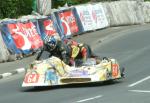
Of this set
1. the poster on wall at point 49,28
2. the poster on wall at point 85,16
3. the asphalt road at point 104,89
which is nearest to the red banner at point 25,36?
the poster on wall at point 49,28

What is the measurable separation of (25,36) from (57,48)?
26.6 ft

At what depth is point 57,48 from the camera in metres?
17.2

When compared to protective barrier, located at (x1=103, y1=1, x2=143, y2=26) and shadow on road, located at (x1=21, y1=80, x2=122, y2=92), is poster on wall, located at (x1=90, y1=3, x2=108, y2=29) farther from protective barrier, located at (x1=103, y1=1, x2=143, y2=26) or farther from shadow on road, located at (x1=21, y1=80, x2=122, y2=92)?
shadow on road, located at (x1=21, y1=80, x2=122, y2=92)

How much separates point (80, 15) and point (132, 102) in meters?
18.1

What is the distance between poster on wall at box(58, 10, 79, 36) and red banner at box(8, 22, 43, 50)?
3.63 m

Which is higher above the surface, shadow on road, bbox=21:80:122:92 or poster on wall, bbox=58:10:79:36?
shadow on road, bbox=21:80:122:92

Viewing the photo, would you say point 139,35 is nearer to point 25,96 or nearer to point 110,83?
point 110,83

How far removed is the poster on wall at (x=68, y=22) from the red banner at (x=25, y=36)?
11.9 ft

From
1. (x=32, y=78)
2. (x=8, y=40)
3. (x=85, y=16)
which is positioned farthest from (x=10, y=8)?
(x=32, y=78)

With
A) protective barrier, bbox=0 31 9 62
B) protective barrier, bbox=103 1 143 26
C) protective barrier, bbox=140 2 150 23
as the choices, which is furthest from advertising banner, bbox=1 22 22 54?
protective barrier, bbox=140 2 150 23

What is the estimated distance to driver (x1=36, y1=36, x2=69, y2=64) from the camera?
1717cm

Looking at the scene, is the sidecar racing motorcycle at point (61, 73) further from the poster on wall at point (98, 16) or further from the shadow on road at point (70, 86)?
the poster on wall at point (98, 16)

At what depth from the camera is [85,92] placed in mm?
16172

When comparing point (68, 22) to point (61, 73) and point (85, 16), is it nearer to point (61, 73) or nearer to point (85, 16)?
point (85, 16)
